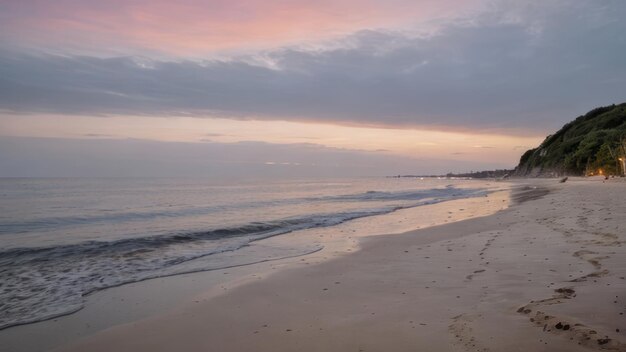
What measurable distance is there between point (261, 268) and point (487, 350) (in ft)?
22.0

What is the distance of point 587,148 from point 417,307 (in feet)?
313

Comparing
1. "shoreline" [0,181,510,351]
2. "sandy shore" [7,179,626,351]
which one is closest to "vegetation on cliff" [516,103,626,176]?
"sandy shore" [7,179,626,351]

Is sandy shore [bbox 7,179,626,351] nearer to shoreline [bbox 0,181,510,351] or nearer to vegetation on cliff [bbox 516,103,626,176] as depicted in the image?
shoreline [bbox 0,181,510,351]

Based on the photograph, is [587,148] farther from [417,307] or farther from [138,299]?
[138,299]

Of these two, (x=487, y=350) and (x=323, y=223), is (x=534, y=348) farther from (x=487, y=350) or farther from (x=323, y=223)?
(x=323, y=223)

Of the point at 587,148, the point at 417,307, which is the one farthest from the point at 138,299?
the point at 587,148

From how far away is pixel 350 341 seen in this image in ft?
15.3

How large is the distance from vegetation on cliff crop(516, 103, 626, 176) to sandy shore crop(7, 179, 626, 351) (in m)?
67.4

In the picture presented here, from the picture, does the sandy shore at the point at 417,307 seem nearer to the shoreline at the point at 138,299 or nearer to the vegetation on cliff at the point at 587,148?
the shoreline at the point at 138,299

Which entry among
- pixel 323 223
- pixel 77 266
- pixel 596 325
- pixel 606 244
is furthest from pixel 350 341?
pixel 323 223

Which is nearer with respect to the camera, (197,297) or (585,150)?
(197,297)

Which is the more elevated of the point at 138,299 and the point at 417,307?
the point at 417,307

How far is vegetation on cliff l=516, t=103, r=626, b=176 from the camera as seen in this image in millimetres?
68312

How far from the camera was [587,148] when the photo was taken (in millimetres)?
83625
